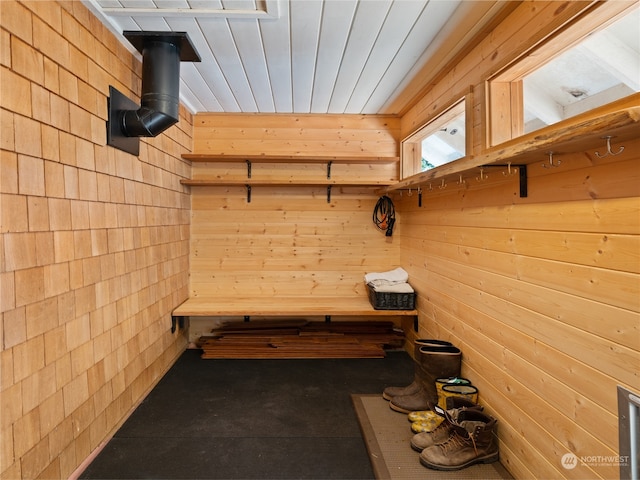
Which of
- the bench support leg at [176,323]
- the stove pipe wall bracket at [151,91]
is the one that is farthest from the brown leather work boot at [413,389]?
the stove pipe wall bracket at [151,91]

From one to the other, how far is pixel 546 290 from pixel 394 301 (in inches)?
66.7

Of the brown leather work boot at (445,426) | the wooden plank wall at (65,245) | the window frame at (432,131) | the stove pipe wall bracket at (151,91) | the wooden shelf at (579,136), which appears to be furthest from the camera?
the window frame at (432,131)

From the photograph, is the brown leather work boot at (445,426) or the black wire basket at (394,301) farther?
the black wire basket at (394,301)

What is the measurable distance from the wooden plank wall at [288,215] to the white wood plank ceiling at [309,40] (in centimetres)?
50

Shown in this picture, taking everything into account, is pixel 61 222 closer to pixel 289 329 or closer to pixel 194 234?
pixel 194 234

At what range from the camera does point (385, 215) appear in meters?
3.62

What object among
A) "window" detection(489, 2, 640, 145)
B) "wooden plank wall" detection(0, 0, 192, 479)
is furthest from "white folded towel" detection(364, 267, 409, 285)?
"wooden plank wall" detection(0, 0, 192, 479)

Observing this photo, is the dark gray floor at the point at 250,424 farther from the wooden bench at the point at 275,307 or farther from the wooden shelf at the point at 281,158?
the wooden shelf at the point at 281,158

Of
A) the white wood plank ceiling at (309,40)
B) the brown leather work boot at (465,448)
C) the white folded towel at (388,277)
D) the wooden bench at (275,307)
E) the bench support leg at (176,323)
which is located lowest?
the brown leather work boot at (465,448)

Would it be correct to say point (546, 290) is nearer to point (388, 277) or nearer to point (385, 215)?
point (388, 277)

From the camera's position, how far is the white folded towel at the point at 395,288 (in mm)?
3104

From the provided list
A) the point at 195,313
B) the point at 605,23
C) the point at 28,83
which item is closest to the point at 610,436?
the point at 605,23

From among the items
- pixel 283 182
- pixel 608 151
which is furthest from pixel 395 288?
pixel 608 151

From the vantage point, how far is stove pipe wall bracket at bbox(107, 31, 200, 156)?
6.48 feet
